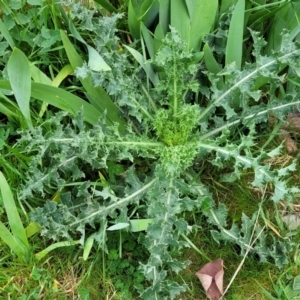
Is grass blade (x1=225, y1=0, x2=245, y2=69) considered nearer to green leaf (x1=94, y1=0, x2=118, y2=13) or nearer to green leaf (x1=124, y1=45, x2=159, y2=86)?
green leaf (x1=124, y1=45, x2=159, y2=86)

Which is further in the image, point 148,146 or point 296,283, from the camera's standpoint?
point 296,283

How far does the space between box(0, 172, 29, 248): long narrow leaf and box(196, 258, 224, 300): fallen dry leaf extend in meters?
0.68

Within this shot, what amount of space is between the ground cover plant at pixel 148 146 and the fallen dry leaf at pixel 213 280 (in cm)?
6

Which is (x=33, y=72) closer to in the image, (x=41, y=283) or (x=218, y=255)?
(x=41, y=283)

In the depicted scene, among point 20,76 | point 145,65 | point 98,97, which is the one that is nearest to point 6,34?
point 20,76

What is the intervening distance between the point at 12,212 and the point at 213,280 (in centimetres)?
78

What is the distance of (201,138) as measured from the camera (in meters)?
2.03

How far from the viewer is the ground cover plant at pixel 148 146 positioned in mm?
1881

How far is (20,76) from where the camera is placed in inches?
70.9

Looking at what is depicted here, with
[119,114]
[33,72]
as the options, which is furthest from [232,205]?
[33,72]

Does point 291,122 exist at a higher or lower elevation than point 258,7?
lower

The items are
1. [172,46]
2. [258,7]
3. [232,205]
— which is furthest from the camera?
[232,205]

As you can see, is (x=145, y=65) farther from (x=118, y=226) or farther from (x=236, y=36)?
(x=118, y=226)

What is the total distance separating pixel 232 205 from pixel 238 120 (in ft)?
1.14
